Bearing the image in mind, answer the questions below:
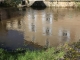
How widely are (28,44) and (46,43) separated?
1548 mm

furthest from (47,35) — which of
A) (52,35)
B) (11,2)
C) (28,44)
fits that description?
(11,2)

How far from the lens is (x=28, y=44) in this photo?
1354 cm

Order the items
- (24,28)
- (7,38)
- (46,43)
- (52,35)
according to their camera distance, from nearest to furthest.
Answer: (46,43), (7,38), (52,35), (24,28)

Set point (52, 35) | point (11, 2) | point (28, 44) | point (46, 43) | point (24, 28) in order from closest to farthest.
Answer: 1. point (28, 44)
2. point (46, 43)
3. point (52, 35)
4. point (24, 28)
5. point (11, 2)

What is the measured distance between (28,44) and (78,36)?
5.52 metres

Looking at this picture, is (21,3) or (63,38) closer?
(63,38)

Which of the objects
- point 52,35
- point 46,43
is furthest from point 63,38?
point 46,43

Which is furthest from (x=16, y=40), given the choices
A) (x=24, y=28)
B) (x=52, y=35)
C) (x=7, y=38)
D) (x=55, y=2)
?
(x=55, y=2)

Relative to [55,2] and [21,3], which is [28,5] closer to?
[21,3]

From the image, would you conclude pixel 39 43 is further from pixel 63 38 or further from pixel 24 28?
pixel 24 28

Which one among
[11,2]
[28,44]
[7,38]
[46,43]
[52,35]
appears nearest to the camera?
[28,44]

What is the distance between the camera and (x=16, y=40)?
15070 millimetres

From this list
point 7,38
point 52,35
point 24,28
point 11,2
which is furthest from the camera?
point 11,2

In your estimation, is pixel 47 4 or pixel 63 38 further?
pixel 47 4
